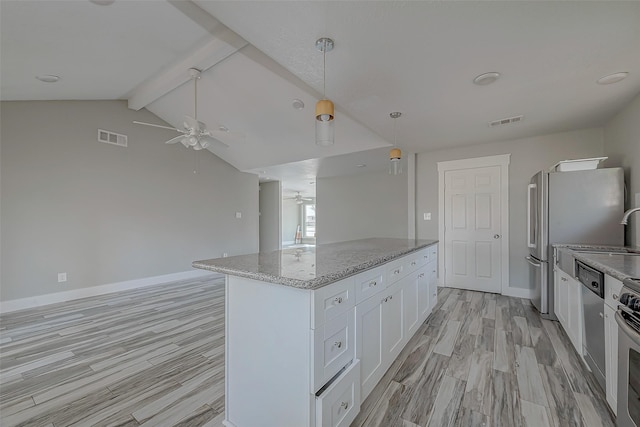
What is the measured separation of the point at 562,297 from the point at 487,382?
54.4 inches

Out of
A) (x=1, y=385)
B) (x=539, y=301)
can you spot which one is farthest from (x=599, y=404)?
Answer: (x=1, y=385)

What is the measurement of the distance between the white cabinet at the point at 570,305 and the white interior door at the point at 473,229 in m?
1.32

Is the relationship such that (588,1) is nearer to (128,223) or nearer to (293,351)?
(293,351)

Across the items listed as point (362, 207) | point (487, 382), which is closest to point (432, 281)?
point (487, 382)

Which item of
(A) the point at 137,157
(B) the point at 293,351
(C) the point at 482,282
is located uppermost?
(A) the point at 137,157

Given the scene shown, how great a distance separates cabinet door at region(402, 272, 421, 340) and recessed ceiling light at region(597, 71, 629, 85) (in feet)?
7.58

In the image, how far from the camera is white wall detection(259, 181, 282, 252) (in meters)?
8.30

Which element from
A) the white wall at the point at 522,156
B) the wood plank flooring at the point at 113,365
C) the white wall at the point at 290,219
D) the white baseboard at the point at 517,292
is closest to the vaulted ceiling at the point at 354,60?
the white wall at the point at 522,156

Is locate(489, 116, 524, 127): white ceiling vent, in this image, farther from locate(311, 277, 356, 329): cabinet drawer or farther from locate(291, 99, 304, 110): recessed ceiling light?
locate(311, 277, 356, 329): cabinet drawer

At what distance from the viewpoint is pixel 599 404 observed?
5.45 ft

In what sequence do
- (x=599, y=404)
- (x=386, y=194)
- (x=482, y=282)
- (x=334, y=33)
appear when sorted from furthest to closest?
(x=386, y=194)
(x=482, y=282)
(x=334, y=33)
(x=599, y=404)

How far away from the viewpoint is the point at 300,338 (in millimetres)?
1227

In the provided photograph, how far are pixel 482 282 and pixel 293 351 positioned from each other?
4.01m

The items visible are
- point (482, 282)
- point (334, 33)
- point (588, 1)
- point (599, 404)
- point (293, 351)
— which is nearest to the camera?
point (293, 351)
